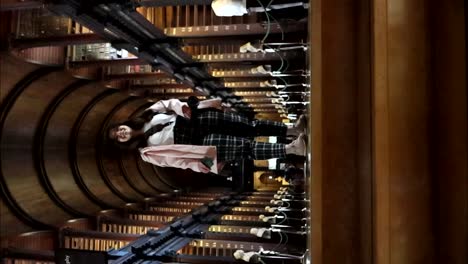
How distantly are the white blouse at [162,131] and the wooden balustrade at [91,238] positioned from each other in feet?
4.58

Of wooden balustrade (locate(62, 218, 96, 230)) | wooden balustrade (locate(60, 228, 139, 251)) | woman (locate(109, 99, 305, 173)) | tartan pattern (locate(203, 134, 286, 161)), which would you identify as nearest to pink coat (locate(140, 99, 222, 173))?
woman (locate(109, 99, 305, 173))

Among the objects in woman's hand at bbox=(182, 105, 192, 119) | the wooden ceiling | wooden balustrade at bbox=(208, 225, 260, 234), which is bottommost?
wooden balustrade at bbox=(208, 225, 260, 234)

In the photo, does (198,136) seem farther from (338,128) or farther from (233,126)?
(338,128)

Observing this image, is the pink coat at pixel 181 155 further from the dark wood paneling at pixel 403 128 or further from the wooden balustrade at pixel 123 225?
the dark wood paneling at pixel 403 128

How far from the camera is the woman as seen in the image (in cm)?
366

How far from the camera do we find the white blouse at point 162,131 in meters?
3.95

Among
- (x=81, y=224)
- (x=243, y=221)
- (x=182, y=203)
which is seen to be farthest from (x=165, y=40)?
(x=182, y=203)

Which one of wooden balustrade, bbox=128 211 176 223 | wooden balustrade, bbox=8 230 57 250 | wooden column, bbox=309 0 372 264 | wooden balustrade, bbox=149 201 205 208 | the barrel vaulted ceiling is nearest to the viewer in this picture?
wooden column, bbox=309 0 372 264

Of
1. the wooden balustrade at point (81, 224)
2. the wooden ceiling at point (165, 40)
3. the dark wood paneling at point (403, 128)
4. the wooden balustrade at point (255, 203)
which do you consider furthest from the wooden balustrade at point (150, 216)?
the dark wood paneling at point (403, 128)

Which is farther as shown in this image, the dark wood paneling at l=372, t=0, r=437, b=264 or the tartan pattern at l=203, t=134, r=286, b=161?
the tartan pattern at l=203, t=134, r=286, b=161

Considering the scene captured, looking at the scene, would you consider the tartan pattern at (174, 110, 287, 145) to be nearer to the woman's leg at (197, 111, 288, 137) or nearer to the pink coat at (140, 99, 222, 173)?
the woman's leg at (197, 111, 288, 137)

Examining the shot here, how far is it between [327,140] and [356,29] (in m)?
0.41

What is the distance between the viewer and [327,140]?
143cm

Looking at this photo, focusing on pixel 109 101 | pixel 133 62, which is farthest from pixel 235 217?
pixel 109 101
